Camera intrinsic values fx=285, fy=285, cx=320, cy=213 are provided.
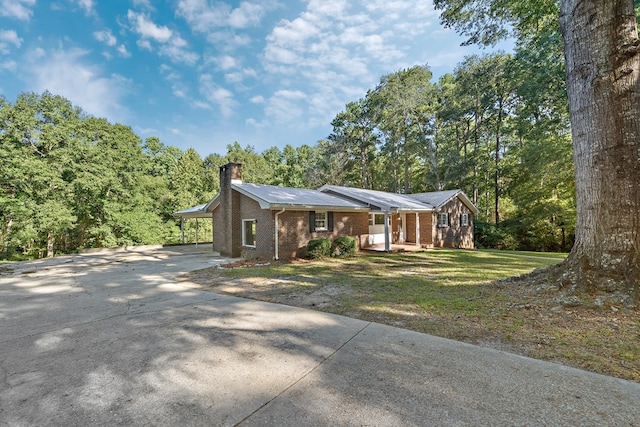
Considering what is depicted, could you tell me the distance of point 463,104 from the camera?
26547 millimetres

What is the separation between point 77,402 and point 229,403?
4.58ft

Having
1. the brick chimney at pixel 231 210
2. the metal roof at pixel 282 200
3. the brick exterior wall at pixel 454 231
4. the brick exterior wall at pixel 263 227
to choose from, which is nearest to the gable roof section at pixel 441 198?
the brick exterior wall at pixel 454 231

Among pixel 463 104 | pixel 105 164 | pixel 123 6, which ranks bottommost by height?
pixel 105 164

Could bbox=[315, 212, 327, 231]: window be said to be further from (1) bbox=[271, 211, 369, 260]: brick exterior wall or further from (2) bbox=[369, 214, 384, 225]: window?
(2) bbox=[369, 214, 384, 225]: window

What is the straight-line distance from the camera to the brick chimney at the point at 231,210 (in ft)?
46.5

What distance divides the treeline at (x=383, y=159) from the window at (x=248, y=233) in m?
12.6

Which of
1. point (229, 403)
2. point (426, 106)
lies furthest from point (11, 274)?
point (426, 106)

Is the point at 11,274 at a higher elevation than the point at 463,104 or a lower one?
lower

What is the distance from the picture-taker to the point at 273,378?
2.93 m

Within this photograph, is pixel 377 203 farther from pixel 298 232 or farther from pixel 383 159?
pixel 383 159

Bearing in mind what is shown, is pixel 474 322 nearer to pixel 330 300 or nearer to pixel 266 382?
pixel 330 300

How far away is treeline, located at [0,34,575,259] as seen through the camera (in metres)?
18.5

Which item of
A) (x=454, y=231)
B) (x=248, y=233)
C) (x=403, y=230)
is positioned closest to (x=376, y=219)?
(x=403, y=230)

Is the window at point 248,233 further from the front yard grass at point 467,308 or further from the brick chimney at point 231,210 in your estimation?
the front yard grass at point 467,308
